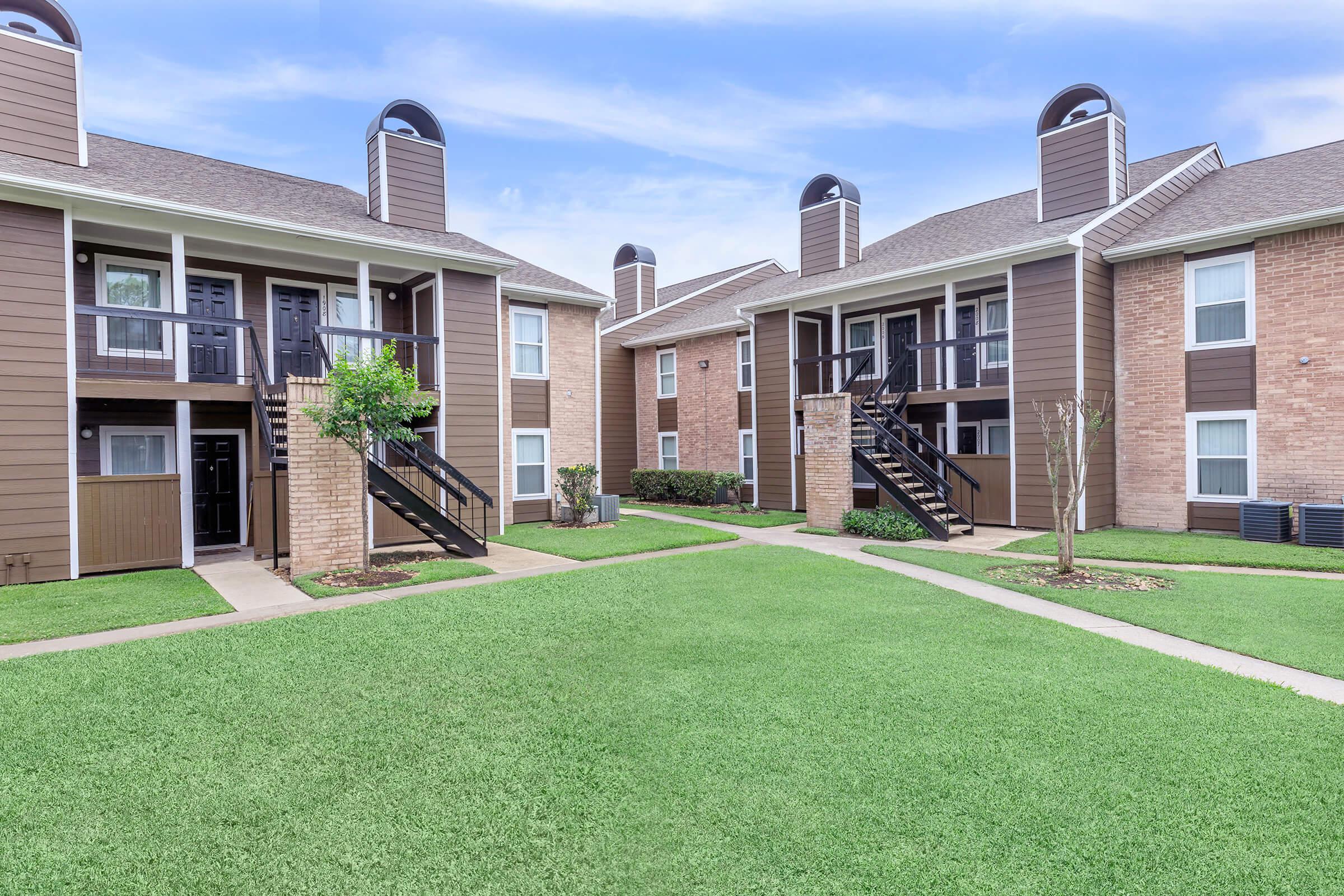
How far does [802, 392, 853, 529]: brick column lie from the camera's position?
14.5m

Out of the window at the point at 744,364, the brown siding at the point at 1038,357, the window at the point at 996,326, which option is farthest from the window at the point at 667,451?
the brown siding at the point at 1038,357

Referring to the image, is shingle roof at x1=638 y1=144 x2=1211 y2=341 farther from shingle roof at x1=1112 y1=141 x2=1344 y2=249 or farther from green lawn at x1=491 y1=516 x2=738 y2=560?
green lawn at x1=491 y1=516 x2=738 y2=560

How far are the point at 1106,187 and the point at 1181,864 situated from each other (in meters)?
15.2

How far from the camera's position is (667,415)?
22734 millimetres

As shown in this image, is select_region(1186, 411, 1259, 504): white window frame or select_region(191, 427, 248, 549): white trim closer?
select_region(1186, 411, 1259, 504): white window frame

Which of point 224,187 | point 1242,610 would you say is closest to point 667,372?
point 224,187

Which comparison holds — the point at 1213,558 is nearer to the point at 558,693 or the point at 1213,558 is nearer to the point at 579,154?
the point at 558,693

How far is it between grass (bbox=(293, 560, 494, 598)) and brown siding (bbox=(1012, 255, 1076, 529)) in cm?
1067

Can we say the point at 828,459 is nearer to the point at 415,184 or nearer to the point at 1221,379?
the point at 1221,379

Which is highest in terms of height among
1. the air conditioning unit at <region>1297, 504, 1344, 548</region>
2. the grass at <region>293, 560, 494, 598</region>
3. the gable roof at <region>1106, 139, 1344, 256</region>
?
the gable roof at <region>1106, 139, 1344, 256</region>

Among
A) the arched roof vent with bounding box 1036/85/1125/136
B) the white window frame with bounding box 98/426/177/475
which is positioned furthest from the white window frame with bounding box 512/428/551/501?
the arched roof vent with bounding box 1036/85/1125/136

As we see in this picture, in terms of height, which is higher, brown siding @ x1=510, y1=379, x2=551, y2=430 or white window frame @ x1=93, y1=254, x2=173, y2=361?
white window frame @ x1=93, y1=254, x2=173, y2=361

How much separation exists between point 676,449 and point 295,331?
38.8 ft

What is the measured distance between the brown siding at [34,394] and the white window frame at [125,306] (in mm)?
1654
